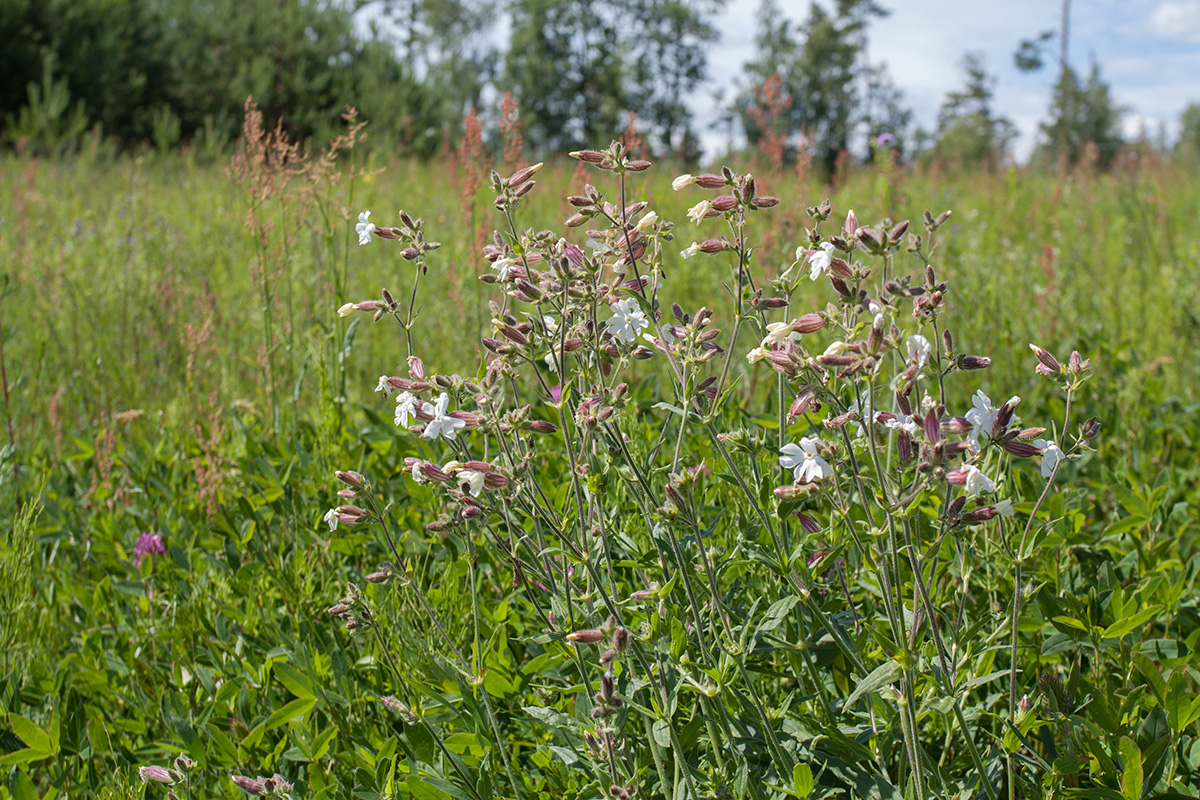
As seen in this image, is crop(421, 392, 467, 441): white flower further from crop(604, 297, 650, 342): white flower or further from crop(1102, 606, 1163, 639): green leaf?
crop(1102, 606, 1163, 639): green leaf

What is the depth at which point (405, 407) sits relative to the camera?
130 cm

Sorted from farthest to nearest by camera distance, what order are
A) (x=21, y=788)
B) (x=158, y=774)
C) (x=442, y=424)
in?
(x=21, y=788), (x=158, y=774), (x=442, y=424)

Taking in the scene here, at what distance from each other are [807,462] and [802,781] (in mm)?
478

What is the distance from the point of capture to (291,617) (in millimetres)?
1995

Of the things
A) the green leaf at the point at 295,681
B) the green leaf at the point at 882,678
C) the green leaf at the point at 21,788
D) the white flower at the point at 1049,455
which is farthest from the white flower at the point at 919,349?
the green leaf at the point at 21,788

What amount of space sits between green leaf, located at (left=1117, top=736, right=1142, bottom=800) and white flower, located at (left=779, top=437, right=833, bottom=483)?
23.7 inches

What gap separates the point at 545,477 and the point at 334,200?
59.0 inches

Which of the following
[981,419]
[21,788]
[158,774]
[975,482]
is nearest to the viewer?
[975,482]

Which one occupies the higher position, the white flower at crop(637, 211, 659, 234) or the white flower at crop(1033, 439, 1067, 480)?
the white flower at crop(637, 211, 659, 234)

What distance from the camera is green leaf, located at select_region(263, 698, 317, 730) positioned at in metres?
1.60

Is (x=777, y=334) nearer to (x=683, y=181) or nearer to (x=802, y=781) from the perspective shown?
(x=683, y=181)

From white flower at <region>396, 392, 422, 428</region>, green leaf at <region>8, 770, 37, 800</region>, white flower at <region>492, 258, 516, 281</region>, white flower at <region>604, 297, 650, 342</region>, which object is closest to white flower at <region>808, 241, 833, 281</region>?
white flower at <region>604, 297, 650, 342</region>

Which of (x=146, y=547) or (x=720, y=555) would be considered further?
(x=146, y=547)

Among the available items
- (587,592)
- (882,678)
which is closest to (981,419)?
(882,678)
